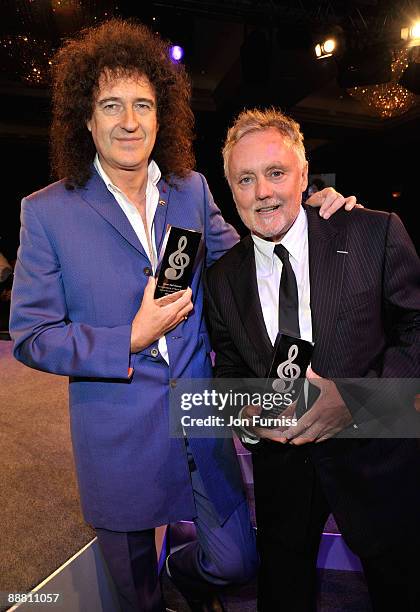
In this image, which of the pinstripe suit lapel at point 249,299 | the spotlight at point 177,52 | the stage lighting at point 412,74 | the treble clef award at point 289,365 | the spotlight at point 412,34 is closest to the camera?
the treble clef award at point 289,365

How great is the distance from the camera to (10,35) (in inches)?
155

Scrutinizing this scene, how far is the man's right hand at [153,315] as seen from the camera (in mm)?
1449

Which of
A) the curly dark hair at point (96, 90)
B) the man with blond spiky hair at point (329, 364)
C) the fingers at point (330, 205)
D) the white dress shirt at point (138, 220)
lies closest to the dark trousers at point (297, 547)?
the man with blond spiky hair at point (329, 364)

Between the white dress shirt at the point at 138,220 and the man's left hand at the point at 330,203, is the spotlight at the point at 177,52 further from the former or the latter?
the man's left hand at the point at 330,203

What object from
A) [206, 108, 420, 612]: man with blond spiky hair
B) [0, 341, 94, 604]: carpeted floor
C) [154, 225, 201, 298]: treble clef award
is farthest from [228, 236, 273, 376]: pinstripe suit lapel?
[0, 341, 94, 604]: carpeted floor

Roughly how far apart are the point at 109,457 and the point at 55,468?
118cm

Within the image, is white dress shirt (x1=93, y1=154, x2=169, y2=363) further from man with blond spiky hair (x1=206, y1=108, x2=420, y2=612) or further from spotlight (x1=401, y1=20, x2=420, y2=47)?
spotlight (x1=401, y1=20, x2=420, y2=47)

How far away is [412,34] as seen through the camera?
4.61 m

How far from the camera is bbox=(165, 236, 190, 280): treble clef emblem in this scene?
1.37 m

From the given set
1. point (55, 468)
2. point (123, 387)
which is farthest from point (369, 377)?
point (55, 468)

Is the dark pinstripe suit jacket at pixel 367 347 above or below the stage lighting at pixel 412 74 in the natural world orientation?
below

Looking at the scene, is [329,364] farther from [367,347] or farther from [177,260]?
[177,260]
